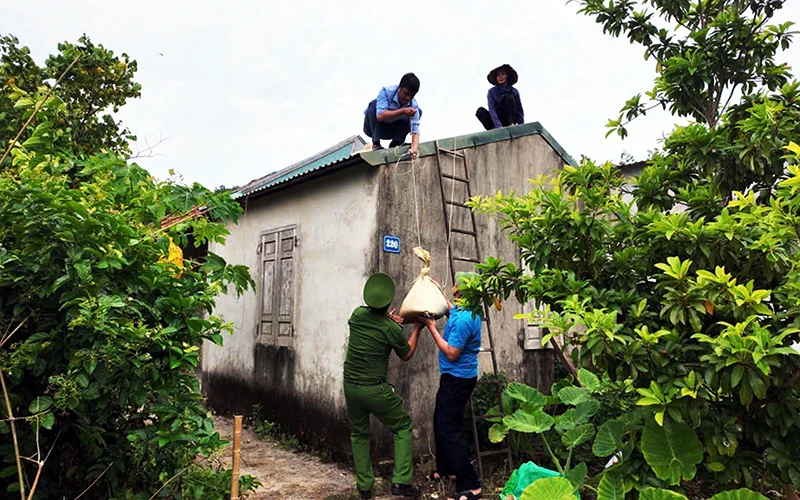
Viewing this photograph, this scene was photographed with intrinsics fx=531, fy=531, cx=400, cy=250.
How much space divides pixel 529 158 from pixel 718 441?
543 centimetres

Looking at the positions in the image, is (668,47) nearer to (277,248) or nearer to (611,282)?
(611,282)

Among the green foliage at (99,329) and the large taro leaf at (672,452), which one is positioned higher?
the green foliage at (99,329)

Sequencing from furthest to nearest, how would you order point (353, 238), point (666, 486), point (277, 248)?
1. point (277, 248)
2. point (353, 238)
3. point (666, 486)

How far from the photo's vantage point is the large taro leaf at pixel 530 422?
4.94 m

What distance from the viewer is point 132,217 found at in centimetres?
321

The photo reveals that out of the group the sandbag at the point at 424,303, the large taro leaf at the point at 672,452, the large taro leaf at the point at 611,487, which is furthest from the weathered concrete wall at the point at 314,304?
the large taro leaf at the point at 672,452

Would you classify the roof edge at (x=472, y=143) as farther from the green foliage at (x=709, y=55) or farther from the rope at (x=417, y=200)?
the green foliage at (x=709, y=55)

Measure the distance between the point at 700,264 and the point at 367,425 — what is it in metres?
3.36

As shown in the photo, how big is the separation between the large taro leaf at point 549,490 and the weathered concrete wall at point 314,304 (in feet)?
9.27

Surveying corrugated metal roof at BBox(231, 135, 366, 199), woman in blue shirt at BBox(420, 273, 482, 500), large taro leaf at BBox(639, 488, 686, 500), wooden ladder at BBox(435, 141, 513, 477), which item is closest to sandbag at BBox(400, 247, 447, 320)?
woman in blue shirt at BBox(420, 273, 482, 500)

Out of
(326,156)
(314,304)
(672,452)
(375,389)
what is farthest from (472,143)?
(326,156)

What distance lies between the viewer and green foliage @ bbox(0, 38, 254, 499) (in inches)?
106

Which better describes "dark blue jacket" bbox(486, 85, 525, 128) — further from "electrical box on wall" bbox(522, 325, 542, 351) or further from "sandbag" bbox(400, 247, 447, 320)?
"sandbag" bbox(400, 247, 447, 320)

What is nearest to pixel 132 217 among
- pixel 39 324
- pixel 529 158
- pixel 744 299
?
pixel 39 324
